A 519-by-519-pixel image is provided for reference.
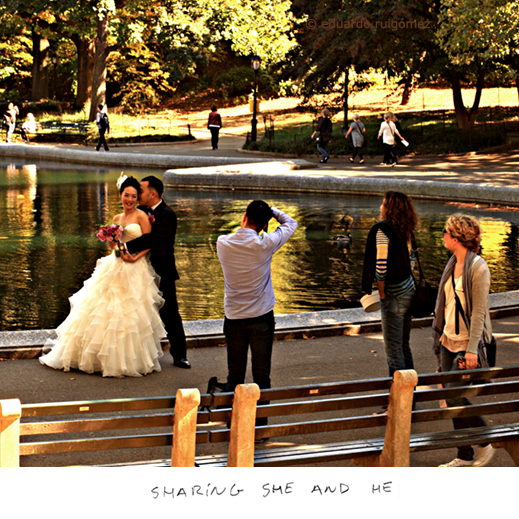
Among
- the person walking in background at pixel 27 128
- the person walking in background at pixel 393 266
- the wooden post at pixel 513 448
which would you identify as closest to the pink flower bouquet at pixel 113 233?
the person walking in background at pixel 393 266

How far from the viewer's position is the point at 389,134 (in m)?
24.9

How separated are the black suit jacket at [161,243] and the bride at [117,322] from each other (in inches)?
2.5

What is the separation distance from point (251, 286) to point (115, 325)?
1.96 metres

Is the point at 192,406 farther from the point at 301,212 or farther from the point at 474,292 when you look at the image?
the point at 301,212

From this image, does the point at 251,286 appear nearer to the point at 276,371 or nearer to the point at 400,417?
the point at 400,417

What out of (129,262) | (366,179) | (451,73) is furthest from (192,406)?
(451,73)

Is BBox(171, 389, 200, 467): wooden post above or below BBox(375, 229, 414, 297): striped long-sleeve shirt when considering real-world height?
below

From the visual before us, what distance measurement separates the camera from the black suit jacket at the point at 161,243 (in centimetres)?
726

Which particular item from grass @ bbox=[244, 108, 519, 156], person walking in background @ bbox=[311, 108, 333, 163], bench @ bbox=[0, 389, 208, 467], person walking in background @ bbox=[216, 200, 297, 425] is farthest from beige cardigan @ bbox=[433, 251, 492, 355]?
grass @ bbox=[244, 108, 519, 156]

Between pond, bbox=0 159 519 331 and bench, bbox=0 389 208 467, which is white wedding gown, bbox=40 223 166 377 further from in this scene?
bench, bbox=0 389 208 467

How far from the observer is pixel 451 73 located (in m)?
30.2

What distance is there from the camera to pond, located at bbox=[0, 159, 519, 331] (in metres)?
10.6

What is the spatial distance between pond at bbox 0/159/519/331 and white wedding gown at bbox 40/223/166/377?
2.40 metres

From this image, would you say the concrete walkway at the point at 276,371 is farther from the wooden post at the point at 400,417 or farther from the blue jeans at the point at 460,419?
the wooden post at the point at 400,417
